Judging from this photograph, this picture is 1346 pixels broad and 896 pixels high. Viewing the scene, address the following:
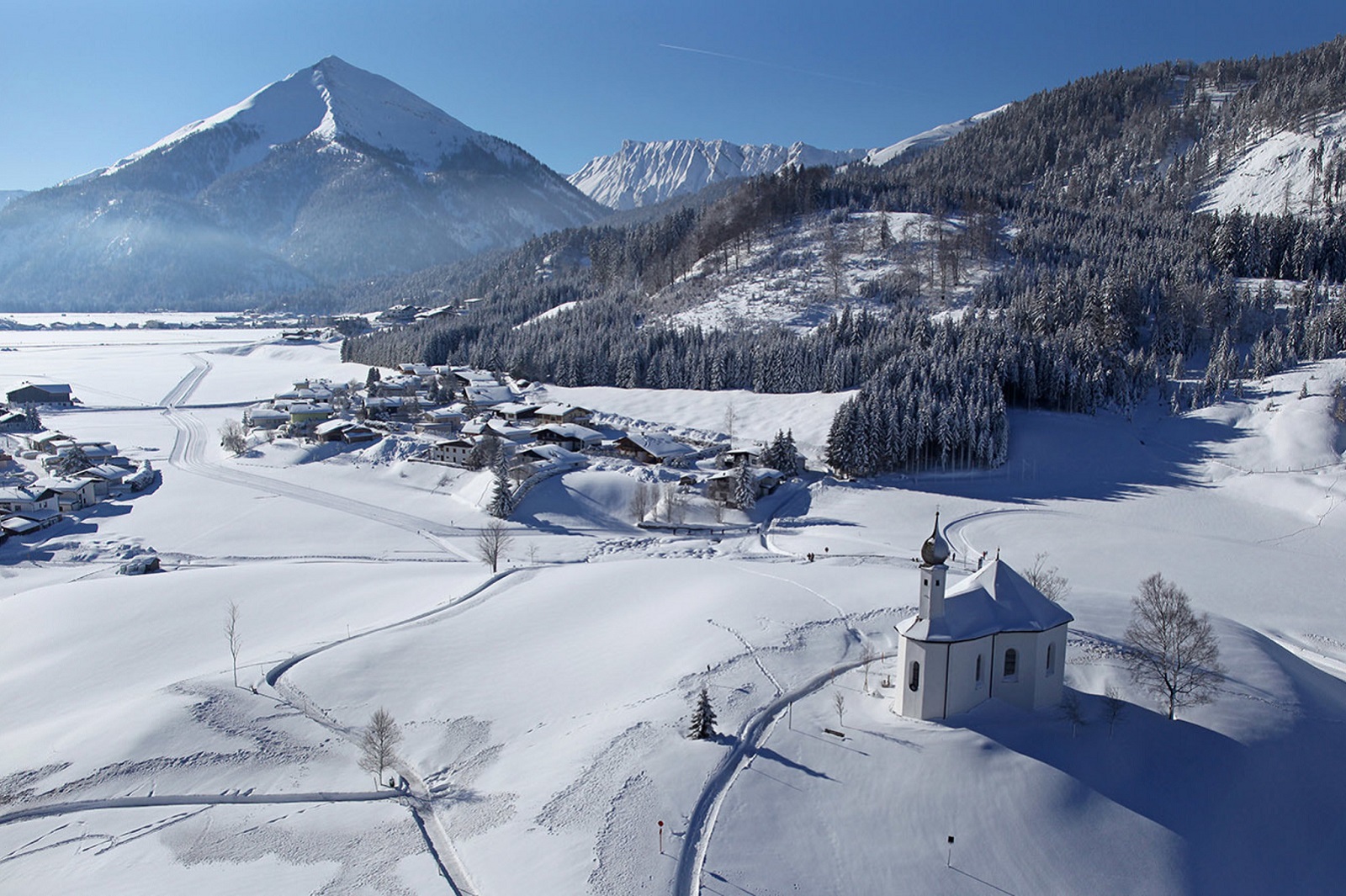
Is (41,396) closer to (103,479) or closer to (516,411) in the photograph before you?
(103,479)

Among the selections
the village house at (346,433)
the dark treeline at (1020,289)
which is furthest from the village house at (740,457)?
the village house at (346,433)

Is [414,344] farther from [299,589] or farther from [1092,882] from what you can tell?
[1092,882]

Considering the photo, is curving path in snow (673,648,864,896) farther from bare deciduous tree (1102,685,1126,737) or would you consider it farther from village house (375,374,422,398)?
village house (375,374,422,398)

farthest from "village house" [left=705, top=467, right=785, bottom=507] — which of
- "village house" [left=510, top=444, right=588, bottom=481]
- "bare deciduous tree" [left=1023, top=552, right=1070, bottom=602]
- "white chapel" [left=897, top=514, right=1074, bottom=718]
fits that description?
"white chapel" [left=897, top=514, right=1074, bottom=718]

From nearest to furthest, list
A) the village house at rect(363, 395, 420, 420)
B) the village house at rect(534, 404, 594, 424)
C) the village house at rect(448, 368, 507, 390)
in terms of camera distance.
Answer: the village house at rect(534, 404, 594, 424) → the village house at rect(363, 395, 420, 420) → the village house at rect(448, 368, 507, 390)

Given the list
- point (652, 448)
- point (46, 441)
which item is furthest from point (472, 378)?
point (46, 441)

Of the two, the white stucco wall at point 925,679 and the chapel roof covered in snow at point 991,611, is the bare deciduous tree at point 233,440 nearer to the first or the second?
the white stucco wall at point 925,679
